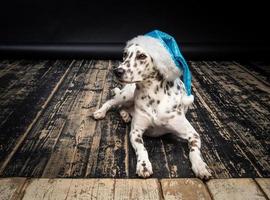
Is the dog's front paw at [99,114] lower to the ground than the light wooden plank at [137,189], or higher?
lower

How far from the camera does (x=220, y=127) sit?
11.2 feet

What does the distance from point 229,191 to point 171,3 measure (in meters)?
4.23

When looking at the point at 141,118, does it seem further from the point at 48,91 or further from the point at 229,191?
the point at 48,91

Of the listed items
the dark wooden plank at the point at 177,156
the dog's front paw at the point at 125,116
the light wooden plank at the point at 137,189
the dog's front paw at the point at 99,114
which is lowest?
the dog's front paw at the point at 99,114

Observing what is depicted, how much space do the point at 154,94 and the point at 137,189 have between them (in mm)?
753

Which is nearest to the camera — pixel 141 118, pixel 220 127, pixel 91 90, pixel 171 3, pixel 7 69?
pixel 141 118

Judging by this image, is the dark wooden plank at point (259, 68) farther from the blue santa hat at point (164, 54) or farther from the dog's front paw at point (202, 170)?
the dog's front paw at point (202, 170)

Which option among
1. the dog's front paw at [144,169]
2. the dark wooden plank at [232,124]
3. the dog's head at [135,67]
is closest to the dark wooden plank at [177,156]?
the dog's front paw at [144,169]

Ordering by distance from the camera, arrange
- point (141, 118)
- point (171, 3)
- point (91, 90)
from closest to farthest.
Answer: point (141, 118) → point (91, 90) → point (171, 3)

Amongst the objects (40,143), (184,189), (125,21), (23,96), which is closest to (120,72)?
(40,143)

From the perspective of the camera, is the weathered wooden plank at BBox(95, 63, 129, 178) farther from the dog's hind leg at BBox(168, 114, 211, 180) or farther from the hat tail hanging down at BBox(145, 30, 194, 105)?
the hat tail hanging down at BBox(145, 30, 194, 105)

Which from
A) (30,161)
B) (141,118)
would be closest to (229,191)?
(141,118)

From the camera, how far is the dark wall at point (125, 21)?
627 centimetres

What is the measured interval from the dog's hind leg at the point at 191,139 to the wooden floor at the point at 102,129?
6cm
